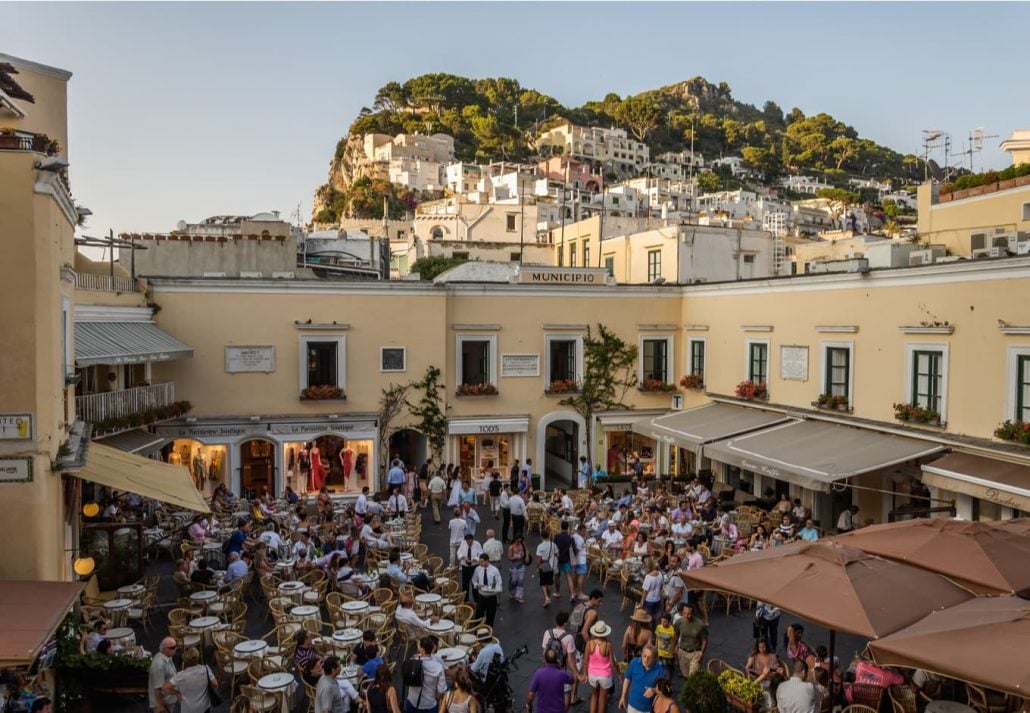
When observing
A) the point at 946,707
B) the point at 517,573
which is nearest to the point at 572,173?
the point at 517,573

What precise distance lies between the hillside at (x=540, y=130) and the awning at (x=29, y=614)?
294ft

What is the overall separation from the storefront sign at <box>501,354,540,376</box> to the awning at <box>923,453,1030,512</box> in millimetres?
11956

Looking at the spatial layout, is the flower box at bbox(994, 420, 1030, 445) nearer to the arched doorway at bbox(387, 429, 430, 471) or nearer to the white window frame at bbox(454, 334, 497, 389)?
the white window frame at bbox(454, 334, 497, 389)

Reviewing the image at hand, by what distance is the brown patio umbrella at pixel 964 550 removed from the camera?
934 cm

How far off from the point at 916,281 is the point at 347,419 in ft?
50.6

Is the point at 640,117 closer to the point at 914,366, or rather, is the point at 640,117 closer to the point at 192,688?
the point at 914,366

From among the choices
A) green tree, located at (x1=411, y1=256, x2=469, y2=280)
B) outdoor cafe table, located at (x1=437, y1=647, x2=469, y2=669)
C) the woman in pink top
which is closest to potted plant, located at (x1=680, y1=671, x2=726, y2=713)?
the woman in pink top

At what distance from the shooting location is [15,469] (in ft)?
32.0

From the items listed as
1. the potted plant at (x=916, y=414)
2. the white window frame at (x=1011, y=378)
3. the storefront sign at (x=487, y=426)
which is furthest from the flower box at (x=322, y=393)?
the white window frame at (x=1011, y=378)

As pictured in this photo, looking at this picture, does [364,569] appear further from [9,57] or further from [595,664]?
[9,57]

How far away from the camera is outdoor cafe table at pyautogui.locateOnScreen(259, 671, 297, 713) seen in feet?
30.5

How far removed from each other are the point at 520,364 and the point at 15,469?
15844 mm

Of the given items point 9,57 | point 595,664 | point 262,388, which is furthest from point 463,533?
point 9,57

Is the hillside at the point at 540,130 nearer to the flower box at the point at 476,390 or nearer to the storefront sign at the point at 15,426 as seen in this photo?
the flower box at the point at 476,390
